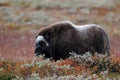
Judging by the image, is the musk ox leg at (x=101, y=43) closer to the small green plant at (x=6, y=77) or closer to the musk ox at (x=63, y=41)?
the musk ox at (x=63, y=41)

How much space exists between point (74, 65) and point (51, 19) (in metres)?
18.3

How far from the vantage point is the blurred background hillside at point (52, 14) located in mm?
23422

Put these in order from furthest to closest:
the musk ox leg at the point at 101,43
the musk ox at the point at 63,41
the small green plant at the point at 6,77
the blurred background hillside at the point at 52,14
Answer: the blurred background hillside at the point at 52,14 → the musk ox leg at the point at 101,43 → the musk ox at the point at 63,41 → the small green plant at the point at 6,77

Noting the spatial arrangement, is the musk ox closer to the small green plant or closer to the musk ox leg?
the musk ox leg

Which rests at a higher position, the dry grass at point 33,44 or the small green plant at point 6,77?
the small green plant at point 6,77

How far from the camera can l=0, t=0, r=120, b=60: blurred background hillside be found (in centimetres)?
2342

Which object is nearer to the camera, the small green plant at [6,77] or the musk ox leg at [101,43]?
the small green plant at [6,77]

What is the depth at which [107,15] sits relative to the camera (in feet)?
98.6

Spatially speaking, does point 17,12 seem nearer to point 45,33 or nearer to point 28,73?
point 45,33

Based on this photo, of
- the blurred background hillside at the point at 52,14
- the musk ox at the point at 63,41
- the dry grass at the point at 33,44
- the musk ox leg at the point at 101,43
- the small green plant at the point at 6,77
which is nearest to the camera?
the small green plant at the point at 6,77

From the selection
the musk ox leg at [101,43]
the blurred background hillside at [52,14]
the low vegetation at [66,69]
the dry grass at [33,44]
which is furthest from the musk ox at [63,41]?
the blurred background hillside at [52,14]

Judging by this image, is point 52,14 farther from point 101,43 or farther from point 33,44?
point 101,43

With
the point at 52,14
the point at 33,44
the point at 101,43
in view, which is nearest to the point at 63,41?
the point at 101,43

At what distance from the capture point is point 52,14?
30.2m
